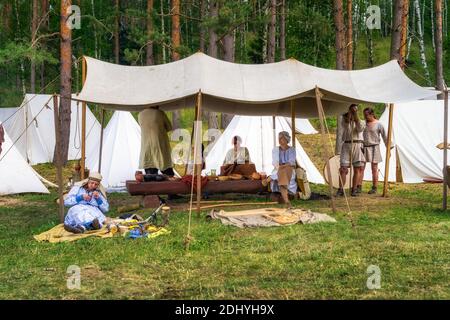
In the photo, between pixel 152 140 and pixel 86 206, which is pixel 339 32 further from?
pixel 86 206

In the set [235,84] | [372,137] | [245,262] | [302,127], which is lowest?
[245,262]

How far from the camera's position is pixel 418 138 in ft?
34.3

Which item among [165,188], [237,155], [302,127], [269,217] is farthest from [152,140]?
[302,127]

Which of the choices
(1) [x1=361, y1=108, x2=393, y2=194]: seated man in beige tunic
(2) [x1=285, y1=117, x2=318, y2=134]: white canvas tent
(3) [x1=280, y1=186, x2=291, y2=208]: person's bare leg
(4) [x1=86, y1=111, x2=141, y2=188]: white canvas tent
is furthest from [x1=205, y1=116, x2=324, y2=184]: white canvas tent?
(2) [x1=285, y1=117, x2=318, y2=134]: white canvas tent

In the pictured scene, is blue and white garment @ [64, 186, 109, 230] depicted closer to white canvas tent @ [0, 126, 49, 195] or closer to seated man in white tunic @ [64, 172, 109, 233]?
seated man in white tunic @ [64, 172, 109, 233]

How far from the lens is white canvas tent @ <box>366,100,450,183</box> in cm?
1033

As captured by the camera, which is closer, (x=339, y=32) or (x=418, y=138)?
(x=418, y=138)

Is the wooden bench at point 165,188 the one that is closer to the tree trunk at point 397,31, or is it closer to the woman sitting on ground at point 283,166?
the woman sitting on ground at point 283,166

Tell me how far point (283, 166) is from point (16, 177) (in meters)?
4.33

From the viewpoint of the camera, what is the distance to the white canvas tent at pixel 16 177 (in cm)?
915

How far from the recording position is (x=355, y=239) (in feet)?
17.2

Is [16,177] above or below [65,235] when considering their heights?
above

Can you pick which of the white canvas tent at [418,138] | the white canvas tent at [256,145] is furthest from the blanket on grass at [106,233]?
the white canvas tent at [418,138]
